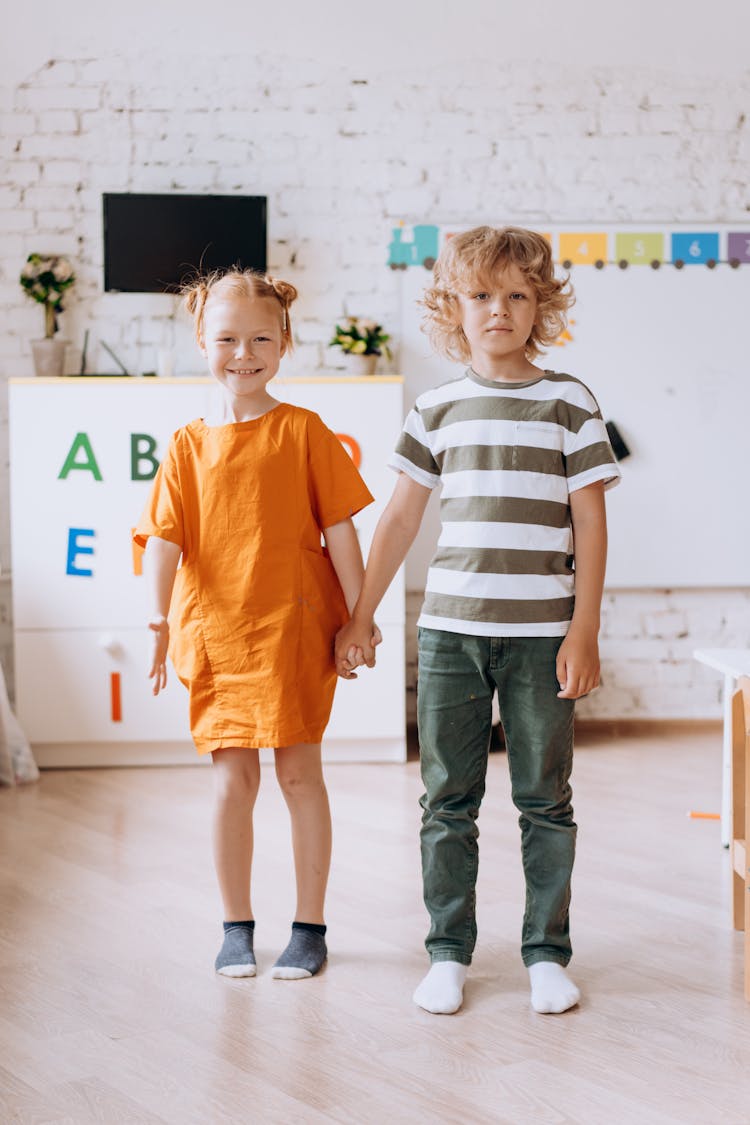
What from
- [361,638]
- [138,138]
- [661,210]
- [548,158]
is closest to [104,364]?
[138,138]

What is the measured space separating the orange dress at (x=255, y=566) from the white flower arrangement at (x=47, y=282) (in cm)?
208

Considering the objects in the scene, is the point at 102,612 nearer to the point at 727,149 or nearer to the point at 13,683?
the point at 13,683

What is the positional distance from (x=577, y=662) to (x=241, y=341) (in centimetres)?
70

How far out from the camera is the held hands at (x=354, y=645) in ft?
6.42

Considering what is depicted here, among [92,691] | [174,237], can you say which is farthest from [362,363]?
[92,691]

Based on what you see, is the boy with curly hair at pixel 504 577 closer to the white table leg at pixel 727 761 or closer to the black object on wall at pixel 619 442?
the white table leg at pixel 727 761

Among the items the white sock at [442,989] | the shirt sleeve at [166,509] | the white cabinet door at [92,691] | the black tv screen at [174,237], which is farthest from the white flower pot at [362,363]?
the white sock at [442,989]

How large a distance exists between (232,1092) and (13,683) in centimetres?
264

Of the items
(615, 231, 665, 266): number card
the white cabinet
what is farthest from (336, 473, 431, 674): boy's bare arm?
(615, 231, 665, 266): number card

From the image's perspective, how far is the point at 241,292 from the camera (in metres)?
1.95

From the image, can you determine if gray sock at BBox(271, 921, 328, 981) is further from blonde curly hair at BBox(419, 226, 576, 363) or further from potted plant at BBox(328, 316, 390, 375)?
potted plant at BBox(328, 316, 390, 375)

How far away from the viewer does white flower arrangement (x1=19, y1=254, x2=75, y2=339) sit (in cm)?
386

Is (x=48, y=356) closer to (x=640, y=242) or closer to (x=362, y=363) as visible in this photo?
(x=362, y=363)

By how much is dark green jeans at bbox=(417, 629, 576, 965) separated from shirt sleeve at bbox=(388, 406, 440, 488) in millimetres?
240
